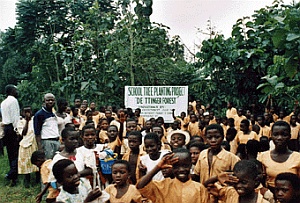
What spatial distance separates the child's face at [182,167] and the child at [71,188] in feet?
2.03

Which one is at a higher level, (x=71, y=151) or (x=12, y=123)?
(x=12, y=123)

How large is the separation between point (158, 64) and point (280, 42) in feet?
34.1

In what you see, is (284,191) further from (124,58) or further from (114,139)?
(124,58)

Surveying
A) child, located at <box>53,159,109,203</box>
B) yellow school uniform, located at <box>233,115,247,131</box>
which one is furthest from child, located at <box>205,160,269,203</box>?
yellow school uniform, located at <box>233,115,247,131</box>

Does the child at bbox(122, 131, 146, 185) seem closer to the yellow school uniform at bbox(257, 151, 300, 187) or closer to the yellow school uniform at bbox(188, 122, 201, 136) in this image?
the yellow school uniform at bbox(257, 151, 300, 187)

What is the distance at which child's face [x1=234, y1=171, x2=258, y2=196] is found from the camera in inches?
109

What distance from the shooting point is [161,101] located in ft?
35.5

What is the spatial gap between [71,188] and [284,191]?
1.63 metres

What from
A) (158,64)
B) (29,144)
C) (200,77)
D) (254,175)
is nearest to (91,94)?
(158,64)

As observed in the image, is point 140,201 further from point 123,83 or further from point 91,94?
point 123,83

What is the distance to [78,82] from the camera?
12.4 m

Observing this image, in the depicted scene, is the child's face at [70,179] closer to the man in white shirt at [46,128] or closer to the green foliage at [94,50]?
the man in white shirt at [46,128]

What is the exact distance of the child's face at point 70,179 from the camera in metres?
2.98

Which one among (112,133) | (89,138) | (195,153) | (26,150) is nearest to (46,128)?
(112,133)
